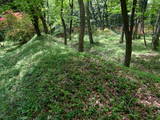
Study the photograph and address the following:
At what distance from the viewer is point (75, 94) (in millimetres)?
4328

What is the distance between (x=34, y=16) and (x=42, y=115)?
8.21 metres

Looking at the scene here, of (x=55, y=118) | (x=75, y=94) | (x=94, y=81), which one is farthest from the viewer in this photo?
(x=94, y=81)

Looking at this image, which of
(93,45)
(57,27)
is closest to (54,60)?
(93,45)

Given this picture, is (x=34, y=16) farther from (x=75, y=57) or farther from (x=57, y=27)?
(x=57, y=27)

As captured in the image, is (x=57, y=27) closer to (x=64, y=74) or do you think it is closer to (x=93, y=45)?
(x=93, y=45)

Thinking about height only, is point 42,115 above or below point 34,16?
below

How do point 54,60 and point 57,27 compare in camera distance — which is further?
point 57,27

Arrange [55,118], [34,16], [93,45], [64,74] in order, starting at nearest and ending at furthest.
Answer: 1. [55,118]
2. [64,74]
3. [34,16]
4. [93,45]

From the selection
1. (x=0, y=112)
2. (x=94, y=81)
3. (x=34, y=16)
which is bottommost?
(x=0, y=112)

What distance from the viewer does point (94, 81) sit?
4.78 m

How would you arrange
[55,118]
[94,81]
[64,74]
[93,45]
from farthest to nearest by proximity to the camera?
[93,45] → [64,74] → [94,81] → [55,118]

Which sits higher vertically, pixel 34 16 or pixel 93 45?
pixel 34 16

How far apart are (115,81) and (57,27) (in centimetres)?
1991

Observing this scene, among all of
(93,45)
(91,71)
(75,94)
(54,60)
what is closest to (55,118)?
(75,94)
